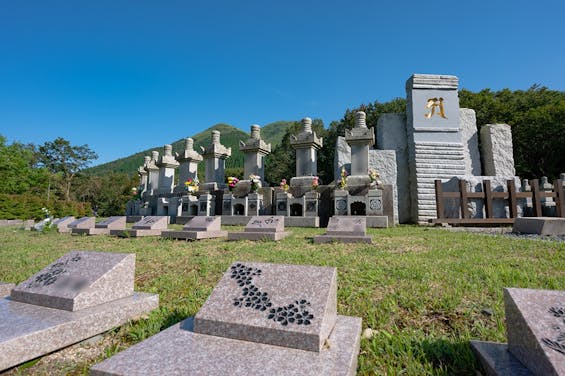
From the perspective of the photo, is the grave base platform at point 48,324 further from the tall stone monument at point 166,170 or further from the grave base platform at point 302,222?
the tall stone monument at point 166,170

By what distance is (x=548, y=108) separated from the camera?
21531mm

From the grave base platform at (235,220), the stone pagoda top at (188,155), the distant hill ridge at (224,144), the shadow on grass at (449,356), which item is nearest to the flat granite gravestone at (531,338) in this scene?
the shadow on grass at (449,356)

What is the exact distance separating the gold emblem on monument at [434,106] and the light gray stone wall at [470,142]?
1.59 m

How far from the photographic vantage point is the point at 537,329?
134cm

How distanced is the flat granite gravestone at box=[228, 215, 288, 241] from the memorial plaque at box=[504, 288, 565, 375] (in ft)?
17.2

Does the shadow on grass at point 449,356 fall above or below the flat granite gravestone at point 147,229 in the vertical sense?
below

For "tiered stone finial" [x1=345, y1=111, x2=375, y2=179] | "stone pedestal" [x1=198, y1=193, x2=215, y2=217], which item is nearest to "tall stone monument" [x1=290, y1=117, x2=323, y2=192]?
"tiered stone finial" [x1=345, y1=111, x2=375, y2=179]

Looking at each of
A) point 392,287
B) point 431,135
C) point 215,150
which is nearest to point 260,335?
point 392,287

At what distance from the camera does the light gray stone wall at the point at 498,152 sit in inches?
575

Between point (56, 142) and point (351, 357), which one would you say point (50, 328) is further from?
point (56, 142)

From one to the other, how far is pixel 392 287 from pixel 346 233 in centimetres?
322

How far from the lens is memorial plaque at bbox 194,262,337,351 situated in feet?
5.24

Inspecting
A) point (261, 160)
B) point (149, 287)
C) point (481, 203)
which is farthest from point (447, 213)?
point (149, 287)

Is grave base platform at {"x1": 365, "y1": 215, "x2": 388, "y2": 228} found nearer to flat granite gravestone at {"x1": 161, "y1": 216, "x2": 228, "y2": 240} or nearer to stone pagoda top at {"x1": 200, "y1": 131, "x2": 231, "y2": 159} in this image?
flat granite gravestone at {"x1": 161, "y1": 216, "x2": 228, "y2": 240}
